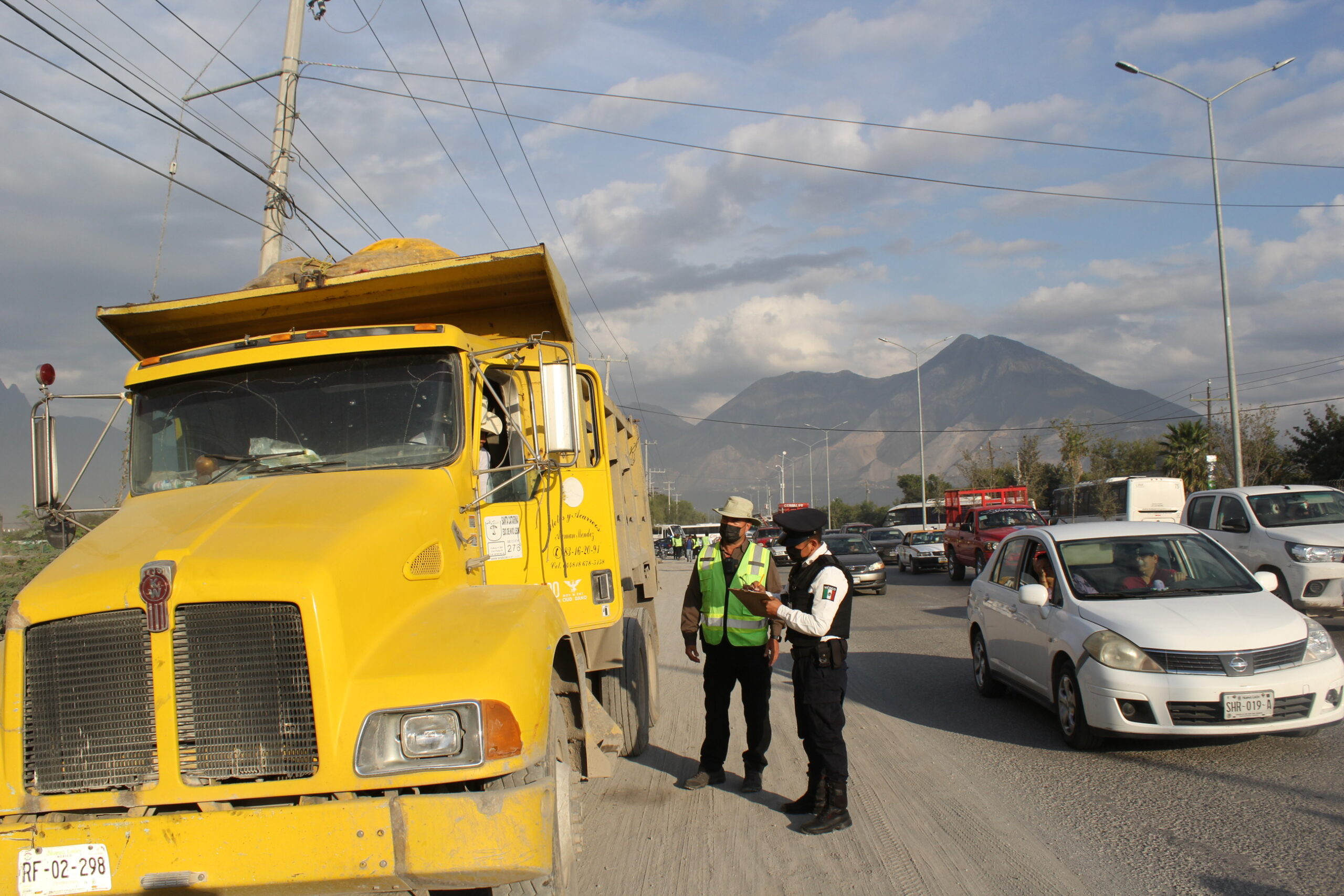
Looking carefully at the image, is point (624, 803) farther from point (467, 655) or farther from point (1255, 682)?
point (1255, 682)

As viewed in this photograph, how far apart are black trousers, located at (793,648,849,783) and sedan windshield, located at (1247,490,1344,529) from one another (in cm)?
969

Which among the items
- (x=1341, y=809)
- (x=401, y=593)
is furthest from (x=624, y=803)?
(x=1341, y=809)

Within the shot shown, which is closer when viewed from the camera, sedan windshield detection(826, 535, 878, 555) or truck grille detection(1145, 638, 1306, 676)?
truck grille detection(1145, 638, 1306, 676)

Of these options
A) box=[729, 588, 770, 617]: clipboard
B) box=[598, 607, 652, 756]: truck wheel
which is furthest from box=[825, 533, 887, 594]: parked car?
box=[729, 588, 770, 617]: clipboard

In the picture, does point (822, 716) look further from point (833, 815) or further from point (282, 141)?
point (282, 141)

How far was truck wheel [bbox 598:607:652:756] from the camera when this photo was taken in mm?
6727

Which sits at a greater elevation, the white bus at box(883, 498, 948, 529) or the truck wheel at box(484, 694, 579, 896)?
the truck wheel at box(484, 694, 579, 896)

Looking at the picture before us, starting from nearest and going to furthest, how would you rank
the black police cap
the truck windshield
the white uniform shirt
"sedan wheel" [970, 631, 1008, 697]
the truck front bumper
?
the truck front bumper, the truck windshield, the white uniform shirt, the black police cap, "sedan wheel" [970, 631, 1008, 697]

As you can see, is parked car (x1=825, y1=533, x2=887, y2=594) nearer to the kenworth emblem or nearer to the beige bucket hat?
the beige bucket hat

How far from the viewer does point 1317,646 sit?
6555mm

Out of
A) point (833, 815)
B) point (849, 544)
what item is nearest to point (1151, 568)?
point (833, 815)

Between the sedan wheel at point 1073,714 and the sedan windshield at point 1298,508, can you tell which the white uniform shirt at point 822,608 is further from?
the sedan windshield at point 1298,508

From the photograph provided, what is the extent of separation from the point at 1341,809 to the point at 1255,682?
107 cm

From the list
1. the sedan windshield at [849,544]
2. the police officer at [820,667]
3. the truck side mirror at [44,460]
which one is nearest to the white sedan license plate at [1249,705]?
the police officer at [820,667]
